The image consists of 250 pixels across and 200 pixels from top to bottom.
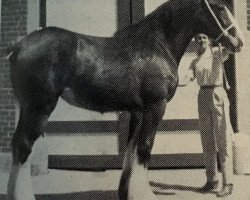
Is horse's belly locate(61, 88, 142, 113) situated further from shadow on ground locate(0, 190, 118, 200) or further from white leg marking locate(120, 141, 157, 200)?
shadow on ground locate(0, 190, 118, 200)

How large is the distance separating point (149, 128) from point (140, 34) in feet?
1.61

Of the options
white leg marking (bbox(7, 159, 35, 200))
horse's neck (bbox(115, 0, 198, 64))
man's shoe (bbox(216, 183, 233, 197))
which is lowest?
man's shoe (bbox(216, 183, 233, 197))

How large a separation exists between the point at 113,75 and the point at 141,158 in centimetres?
43

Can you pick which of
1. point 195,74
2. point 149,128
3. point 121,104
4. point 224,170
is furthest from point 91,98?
point 224,170

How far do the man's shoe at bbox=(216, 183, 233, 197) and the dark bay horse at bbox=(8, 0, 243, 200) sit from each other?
1.57ft

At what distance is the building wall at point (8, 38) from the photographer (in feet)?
6.99

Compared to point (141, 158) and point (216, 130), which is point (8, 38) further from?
point (216, 130)

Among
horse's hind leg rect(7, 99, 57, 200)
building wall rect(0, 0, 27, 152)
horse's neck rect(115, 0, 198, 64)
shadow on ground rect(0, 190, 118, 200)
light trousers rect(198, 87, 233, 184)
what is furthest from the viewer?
building wall rect(0, 0, 27, 152)

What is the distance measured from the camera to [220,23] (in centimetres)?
174

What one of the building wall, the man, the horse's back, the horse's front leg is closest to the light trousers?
the man

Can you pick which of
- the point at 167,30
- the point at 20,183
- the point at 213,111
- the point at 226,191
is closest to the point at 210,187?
the point at 226,191

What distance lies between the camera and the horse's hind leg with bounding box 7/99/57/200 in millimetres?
1556

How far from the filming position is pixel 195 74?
2.08 meters

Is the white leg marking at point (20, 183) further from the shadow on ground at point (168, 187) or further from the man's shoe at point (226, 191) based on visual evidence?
the man's shoe at point (226, 191)
